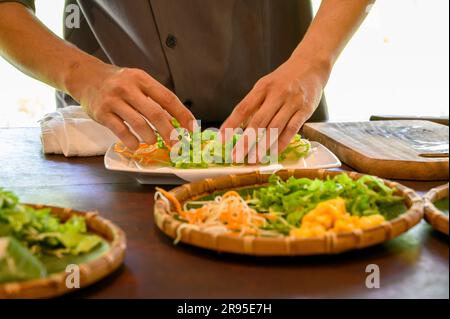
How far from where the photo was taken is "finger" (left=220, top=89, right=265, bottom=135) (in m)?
1.79

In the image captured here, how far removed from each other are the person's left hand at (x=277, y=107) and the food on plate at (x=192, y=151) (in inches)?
2.2

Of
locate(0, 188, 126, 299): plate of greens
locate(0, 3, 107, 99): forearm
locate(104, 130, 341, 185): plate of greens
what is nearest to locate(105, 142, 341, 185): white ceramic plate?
locate(104, 130, 341, 185): plate of greens

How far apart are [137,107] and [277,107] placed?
1.31ft

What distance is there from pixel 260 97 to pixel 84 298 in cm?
97

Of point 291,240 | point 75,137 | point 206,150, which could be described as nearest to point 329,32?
point 206,150

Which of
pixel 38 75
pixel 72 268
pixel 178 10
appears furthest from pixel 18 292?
pixel 178 10

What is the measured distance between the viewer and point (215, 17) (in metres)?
2.47

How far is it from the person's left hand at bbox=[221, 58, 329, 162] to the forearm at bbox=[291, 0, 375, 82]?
0.12m

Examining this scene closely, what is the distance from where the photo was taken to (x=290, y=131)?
1850mm

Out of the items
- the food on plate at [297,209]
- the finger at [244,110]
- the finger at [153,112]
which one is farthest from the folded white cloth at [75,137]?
the food on plate at [297,209]

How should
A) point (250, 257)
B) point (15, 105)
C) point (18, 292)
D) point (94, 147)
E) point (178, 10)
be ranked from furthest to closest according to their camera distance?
1. point (15, 105)
2. point (178, 10)
3. point (94, 147)
4. point (250, 257)
5. point (18, 292)

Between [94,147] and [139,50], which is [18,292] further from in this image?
[139,50]

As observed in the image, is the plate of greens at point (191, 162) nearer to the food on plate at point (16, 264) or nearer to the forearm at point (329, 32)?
the forearm at point (329, 32)

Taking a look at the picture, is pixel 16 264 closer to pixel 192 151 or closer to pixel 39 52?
pixel 192 151
